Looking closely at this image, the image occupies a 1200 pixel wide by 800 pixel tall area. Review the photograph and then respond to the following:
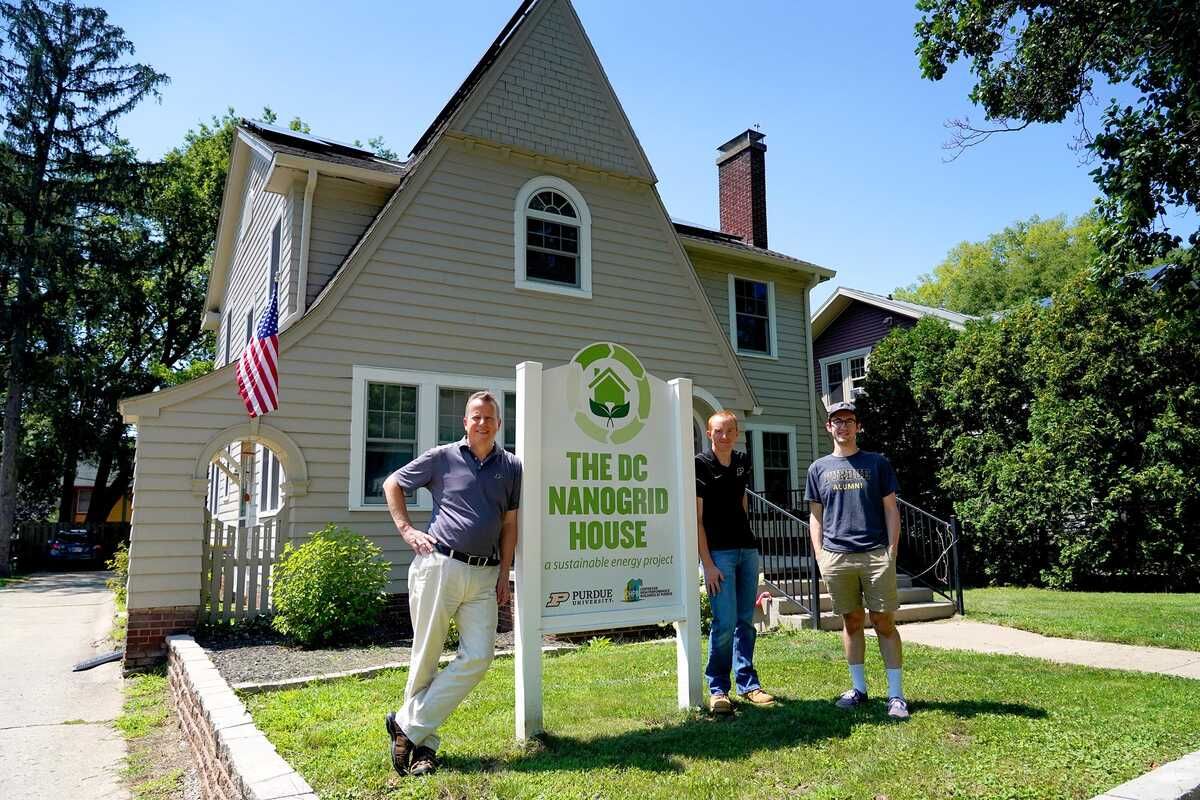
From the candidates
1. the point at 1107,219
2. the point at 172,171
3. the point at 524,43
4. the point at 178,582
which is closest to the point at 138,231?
the point at 172,171

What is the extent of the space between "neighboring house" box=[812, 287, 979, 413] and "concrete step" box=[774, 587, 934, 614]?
38.5 ft

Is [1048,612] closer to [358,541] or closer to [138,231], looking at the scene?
[358,541]

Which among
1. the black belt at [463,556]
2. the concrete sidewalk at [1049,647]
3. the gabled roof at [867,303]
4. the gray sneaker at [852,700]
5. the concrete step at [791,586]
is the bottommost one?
the concrete sidewalk at [1049,647]

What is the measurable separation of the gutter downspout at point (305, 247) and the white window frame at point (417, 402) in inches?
53.6

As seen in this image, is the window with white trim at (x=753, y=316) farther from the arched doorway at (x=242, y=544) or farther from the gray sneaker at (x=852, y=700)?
the gray sneaker at (x=852, y=700)

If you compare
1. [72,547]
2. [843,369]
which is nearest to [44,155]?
[72,547]

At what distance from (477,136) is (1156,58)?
8.35m

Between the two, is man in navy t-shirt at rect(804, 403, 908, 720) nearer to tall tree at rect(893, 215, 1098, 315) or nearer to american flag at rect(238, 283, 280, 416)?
american flag at rect(238, 283, 280, 416)

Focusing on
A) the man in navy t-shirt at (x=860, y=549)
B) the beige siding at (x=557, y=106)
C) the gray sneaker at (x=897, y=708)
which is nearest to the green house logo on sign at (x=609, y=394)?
the man in navy t-shirt at (x=860, y=549)

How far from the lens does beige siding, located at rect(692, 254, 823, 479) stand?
14773 mm

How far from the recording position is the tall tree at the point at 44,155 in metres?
23.3

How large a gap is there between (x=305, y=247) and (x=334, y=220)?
601mm

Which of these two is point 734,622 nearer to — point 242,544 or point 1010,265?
point 242,544

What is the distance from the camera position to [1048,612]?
991 centimetres
